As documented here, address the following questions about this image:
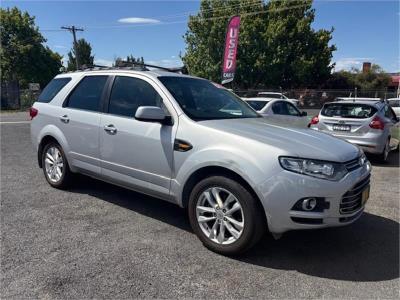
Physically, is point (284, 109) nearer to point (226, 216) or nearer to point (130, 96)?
point (130, 96)

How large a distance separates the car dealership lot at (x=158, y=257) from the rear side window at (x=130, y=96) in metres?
1.28

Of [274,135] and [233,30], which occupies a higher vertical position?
[233,30]

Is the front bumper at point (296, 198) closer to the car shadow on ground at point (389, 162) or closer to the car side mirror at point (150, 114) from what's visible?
the car side mirror at point (150, 114)

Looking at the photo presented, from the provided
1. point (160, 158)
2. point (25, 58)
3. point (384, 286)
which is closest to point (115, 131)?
point (160, 158)

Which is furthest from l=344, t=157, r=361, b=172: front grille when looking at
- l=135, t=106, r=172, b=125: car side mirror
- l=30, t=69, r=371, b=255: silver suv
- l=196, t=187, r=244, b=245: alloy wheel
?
l=135, t=106, r=172, b=125: car side mirror

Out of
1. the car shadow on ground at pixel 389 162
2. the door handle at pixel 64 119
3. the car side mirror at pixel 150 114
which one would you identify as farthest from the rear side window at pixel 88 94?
the car shadow on ground at pixel 389 162

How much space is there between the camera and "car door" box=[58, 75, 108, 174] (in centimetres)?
503

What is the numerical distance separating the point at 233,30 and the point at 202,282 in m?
18.6

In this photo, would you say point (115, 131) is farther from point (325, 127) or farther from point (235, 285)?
point (325, 127)

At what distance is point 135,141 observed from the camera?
4.44 metres

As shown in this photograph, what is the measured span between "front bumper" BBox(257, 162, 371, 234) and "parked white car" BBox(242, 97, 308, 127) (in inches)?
319

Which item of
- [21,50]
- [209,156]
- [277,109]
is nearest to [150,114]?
[209,156]

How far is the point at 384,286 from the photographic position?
333cm

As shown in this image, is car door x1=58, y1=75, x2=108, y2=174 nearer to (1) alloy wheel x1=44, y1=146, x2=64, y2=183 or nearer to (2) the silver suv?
(2) the silver suv
